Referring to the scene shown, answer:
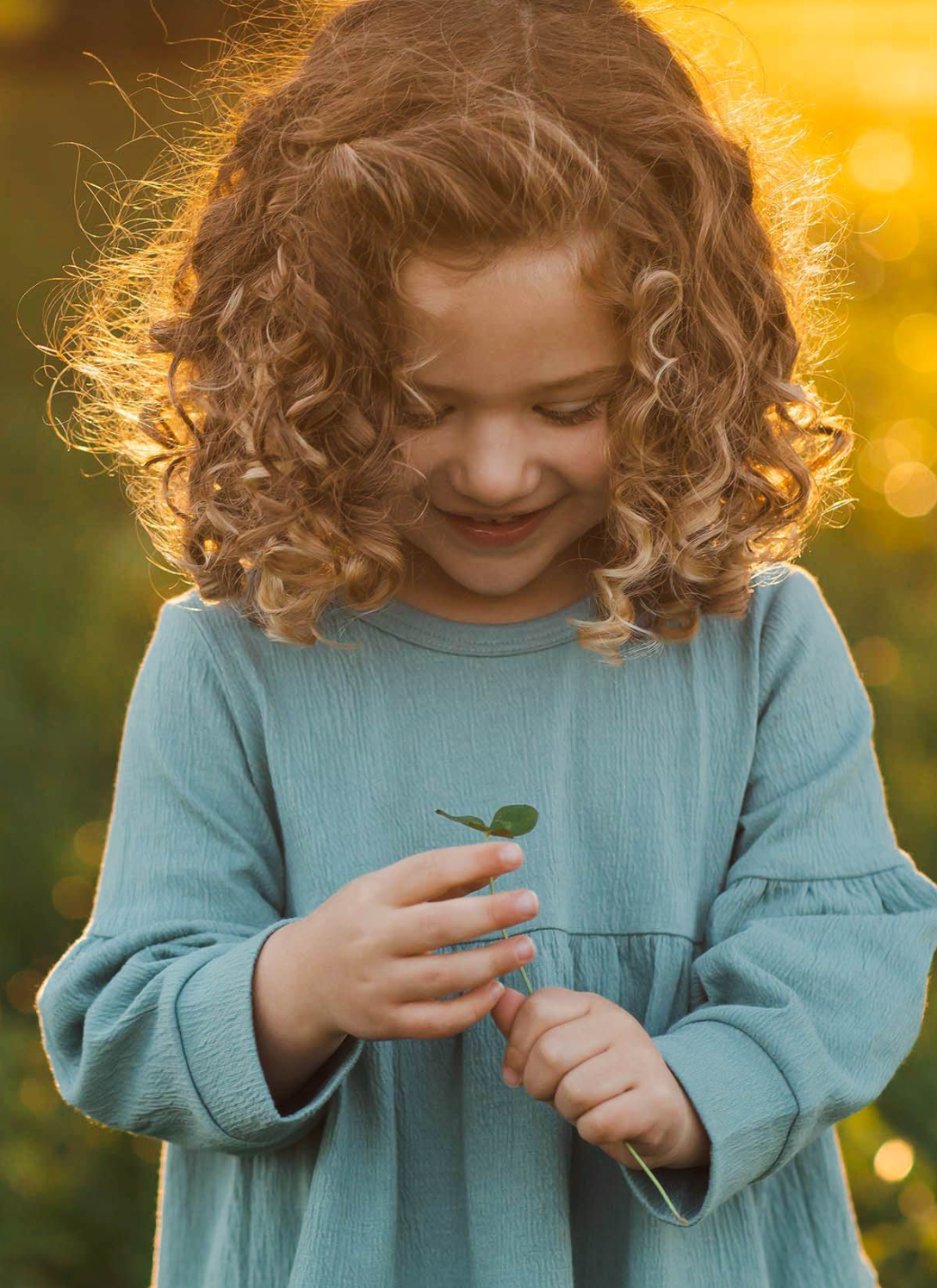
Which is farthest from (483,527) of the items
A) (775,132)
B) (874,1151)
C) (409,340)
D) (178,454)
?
(874,1151)

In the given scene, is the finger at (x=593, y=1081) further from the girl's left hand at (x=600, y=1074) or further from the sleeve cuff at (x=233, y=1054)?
the sleeve cuff at (x=233, y=1054)

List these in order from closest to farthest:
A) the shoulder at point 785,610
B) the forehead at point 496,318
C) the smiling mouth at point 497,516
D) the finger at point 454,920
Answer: the finger at point 454,920 → the forehead at point 496,318 → the smiling mouth at point 497,516 → the shoulder at point 785,610

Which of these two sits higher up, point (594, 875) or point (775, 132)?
point (775, 132)

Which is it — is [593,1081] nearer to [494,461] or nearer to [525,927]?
[525,927]

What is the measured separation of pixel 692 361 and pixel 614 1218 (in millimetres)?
841

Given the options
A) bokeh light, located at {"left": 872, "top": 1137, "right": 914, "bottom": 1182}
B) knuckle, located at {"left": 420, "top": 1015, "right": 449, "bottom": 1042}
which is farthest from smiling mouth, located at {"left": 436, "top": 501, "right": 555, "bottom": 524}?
bokeh light, located at {"left": 872, "top": 1137, "right": 914, "bottom": 1182}

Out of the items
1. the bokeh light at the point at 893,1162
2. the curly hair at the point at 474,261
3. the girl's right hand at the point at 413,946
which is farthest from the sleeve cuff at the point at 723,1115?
the bokeh light at the point at 893,1162

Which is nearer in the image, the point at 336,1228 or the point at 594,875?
the point at 336,1228

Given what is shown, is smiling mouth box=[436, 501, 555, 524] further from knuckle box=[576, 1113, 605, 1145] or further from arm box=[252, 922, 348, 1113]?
knuckle box=[576, 1113, 605, 1145]

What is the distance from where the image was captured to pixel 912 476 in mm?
3898

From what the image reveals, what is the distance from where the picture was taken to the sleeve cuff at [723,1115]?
1.39m

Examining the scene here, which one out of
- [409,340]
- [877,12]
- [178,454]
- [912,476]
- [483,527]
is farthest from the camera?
[877,12]

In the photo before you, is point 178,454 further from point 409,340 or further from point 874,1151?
point 874,1151

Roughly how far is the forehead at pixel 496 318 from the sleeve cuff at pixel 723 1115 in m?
0.62
